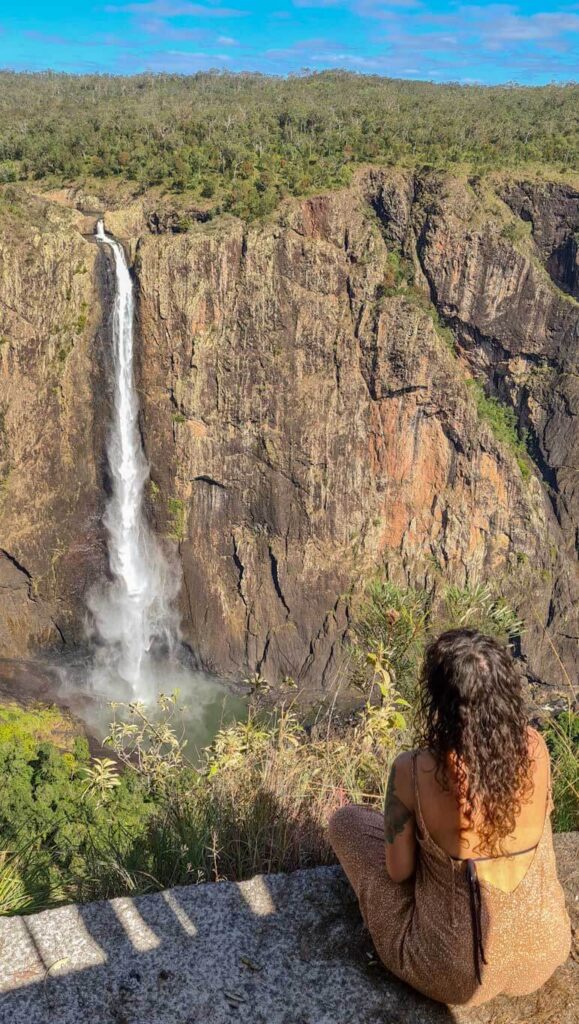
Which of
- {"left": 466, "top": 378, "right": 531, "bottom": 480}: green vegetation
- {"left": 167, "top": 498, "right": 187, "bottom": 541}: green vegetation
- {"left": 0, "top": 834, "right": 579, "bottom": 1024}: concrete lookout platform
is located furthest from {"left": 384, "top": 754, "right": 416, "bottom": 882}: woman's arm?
{"left": 466, "top": 378, "right": 531, "bottom": 480}: green vegetation

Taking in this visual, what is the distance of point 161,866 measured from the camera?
394cm

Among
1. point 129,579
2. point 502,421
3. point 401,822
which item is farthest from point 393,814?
point 502,421

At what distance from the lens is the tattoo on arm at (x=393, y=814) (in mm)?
2832

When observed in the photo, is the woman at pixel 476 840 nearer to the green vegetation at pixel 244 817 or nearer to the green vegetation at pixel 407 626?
the green vegetation at pixel 244 817

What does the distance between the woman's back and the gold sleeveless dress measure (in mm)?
30

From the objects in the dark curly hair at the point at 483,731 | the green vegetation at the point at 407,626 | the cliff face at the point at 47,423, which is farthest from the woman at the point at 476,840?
the cliff face at the point at 47,423

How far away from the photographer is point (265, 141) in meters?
32.4

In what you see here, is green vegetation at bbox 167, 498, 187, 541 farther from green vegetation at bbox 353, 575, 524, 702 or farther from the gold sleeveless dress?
the gold sleeveless dress

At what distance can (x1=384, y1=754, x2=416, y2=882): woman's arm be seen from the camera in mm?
2830

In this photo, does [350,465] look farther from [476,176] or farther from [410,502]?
[476,176]

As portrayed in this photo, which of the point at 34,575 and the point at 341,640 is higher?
the point at 34,575

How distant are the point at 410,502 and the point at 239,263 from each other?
36.5ft

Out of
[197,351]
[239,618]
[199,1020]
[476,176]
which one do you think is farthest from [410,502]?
[199,1020]

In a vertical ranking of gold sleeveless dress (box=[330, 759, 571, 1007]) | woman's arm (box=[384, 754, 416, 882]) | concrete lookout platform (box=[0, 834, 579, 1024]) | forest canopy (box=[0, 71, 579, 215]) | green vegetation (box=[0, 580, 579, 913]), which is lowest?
green vegetation (box=[0, 580, 579, 913])
